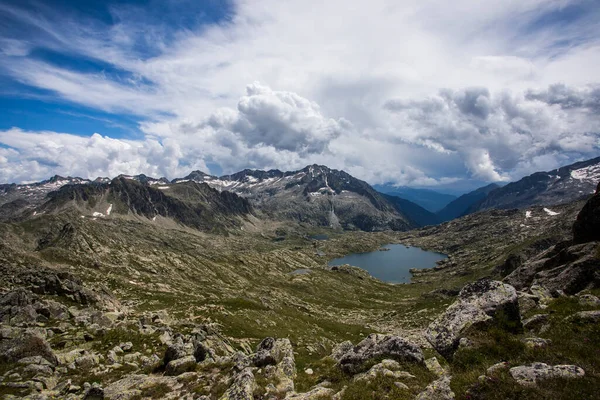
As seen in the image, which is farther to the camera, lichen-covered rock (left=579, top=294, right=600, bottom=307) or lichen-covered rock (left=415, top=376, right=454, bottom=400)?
lichen-covered rock (left=579, top=294, right=600, bottom=307)

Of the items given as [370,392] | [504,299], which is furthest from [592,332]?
[370,392]

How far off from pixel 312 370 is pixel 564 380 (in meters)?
17.8

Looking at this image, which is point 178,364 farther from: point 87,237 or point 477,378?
point 87,237

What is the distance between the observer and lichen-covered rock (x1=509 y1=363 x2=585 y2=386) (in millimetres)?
11109

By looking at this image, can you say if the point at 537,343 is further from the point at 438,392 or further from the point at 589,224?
the point at 589,224

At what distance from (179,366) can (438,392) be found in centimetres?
2229

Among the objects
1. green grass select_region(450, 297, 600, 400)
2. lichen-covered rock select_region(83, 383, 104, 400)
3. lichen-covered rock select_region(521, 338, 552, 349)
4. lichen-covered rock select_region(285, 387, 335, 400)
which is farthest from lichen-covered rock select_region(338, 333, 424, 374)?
lichen-covered rock select_region(83, 383, 104, 400)

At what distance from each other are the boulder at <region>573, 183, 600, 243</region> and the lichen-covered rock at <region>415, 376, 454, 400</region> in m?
38.9

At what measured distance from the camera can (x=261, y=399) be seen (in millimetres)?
17891

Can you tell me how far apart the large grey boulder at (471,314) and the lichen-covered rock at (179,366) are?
20198 mm

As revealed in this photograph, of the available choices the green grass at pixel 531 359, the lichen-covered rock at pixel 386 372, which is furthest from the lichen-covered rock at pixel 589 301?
the lichen-covered rock at pixel 386 372

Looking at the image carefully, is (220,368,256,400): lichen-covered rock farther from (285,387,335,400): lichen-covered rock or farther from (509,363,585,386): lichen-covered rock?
(509,363,585,386): lichen-covered rock

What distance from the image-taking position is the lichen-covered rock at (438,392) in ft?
40.5

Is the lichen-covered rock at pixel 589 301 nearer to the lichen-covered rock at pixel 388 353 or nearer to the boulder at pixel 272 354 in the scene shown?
the lichen-covered rock at pixel 388 353
